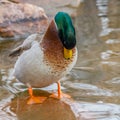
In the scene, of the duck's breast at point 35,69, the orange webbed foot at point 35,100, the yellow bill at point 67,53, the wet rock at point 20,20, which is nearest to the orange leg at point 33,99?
the orange webbed foot at point 35,100

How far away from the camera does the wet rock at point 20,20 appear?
6.57m

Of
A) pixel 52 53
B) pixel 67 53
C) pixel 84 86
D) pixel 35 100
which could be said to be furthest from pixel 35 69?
pixel 84 86

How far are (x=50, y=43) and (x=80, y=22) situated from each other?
370 centimetres

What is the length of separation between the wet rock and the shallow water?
27 centimetres

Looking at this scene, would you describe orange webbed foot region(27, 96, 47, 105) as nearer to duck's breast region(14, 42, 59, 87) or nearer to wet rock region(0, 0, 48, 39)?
duck's breast region(14, 42, 59, 87)

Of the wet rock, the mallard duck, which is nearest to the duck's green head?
the mallard duck

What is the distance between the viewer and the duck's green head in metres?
3.64

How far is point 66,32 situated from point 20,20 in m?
3.18

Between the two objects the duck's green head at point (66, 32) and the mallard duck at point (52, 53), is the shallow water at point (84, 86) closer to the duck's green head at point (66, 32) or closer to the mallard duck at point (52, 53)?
the mallard duck at point (52, 53)

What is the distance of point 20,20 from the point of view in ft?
22.1

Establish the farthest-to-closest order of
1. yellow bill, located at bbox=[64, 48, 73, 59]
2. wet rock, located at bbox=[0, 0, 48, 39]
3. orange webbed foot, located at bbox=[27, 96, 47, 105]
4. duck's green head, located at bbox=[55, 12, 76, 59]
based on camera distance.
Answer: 1. wet rock, located at bbox=[0, 0, 48, 39]
2. orange webbed foot, located at bbox=[27, 96, 47, 105]
3. yellow bill, located at bbox=[64, 48, 73, 59]
4. duck's green head, located at bbox=[55, 12, 76, 59]

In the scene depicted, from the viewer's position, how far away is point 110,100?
13.5 feet

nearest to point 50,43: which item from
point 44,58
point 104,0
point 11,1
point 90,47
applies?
point 44,58

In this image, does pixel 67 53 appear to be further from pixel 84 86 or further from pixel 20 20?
pixel 20 20
